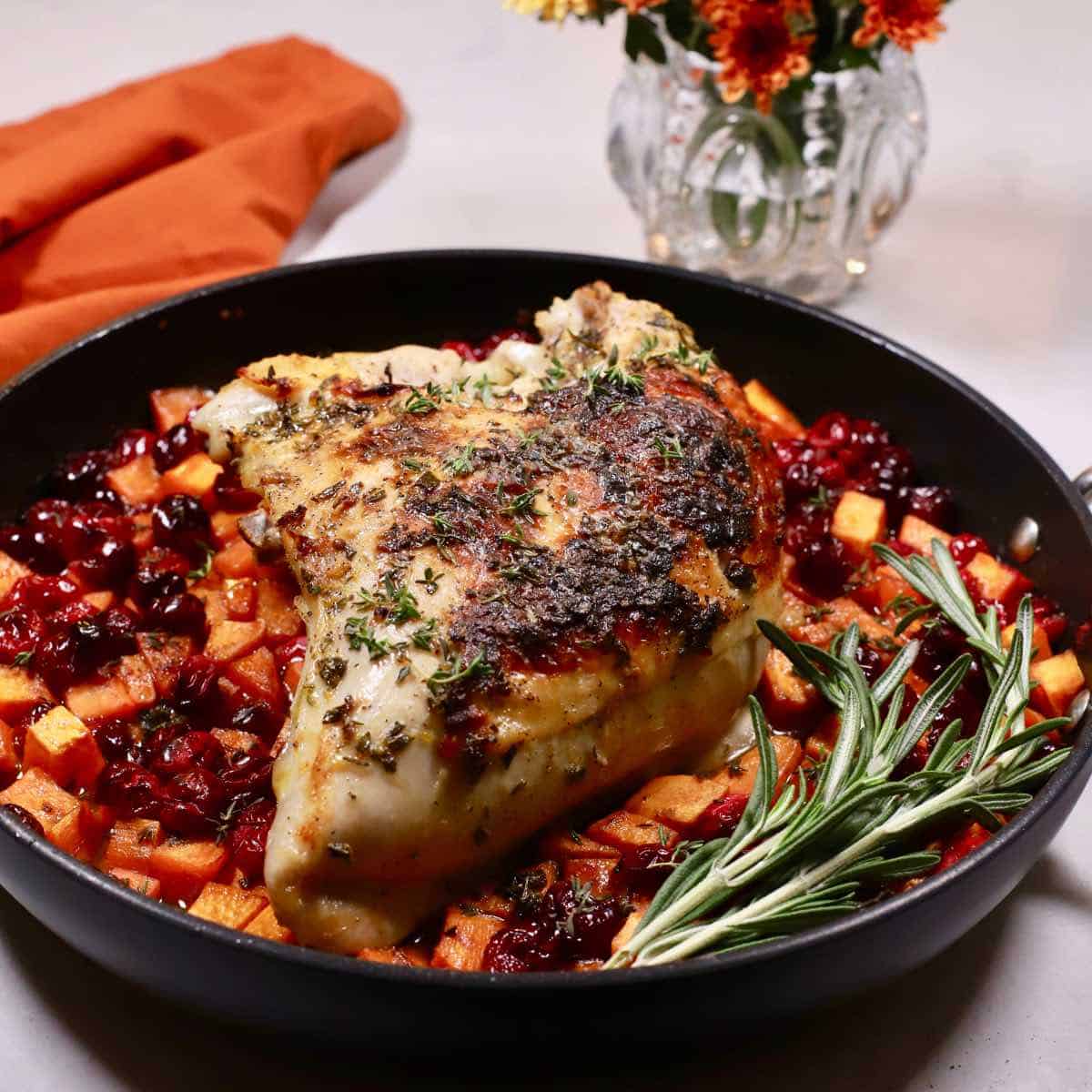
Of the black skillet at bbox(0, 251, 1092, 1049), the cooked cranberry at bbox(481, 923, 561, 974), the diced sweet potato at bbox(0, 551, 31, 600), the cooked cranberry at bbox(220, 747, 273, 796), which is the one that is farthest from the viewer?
the diced sweet potato at bbox(0, 551, 31, 600)

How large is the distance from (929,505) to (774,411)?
53 cm

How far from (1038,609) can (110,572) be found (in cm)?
216

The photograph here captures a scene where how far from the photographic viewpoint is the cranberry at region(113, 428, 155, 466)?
375cm

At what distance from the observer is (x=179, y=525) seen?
349 centimetres

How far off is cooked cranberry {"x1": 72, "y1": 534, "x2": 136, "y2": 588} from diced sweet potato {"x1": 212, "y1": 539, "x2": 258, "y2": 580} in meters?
0.21

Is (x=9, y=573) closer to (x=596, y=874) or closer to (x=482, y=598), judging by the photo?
(x=482, y=598)

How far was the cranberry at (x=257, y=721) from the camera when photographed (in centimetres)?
307

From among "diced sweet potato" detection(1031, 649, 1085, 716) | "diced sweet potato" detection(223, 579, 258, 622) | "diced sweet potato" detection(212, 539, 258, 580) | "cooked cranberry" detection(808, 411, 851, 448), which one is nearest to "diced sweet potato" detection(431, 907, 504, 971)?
"diced sweet potato" detection(223, 579, 258, 622)

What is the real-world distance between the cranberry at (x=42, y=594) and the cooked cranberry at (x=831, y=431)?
194 centimetres

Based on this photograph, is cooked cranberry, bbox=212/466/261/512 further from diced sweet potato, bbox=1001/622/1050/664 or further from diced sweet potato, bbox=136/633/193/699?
diced sweet potato, bbox=1001/622/1050/664

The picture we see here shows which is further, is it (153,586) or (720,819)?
(153,586)

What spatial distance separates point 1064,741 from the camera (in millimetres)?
2984

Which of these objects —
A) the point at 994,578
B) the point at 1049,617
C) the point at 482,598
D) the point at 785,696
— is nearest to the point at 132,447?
the point at 482,598

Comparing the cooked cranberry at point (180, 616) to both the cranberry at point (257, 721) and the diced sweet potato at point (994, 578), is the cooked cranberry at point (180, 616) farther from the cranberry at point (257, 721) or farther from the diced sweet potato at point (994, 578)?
the diced sweet potato at point (994, 578)
